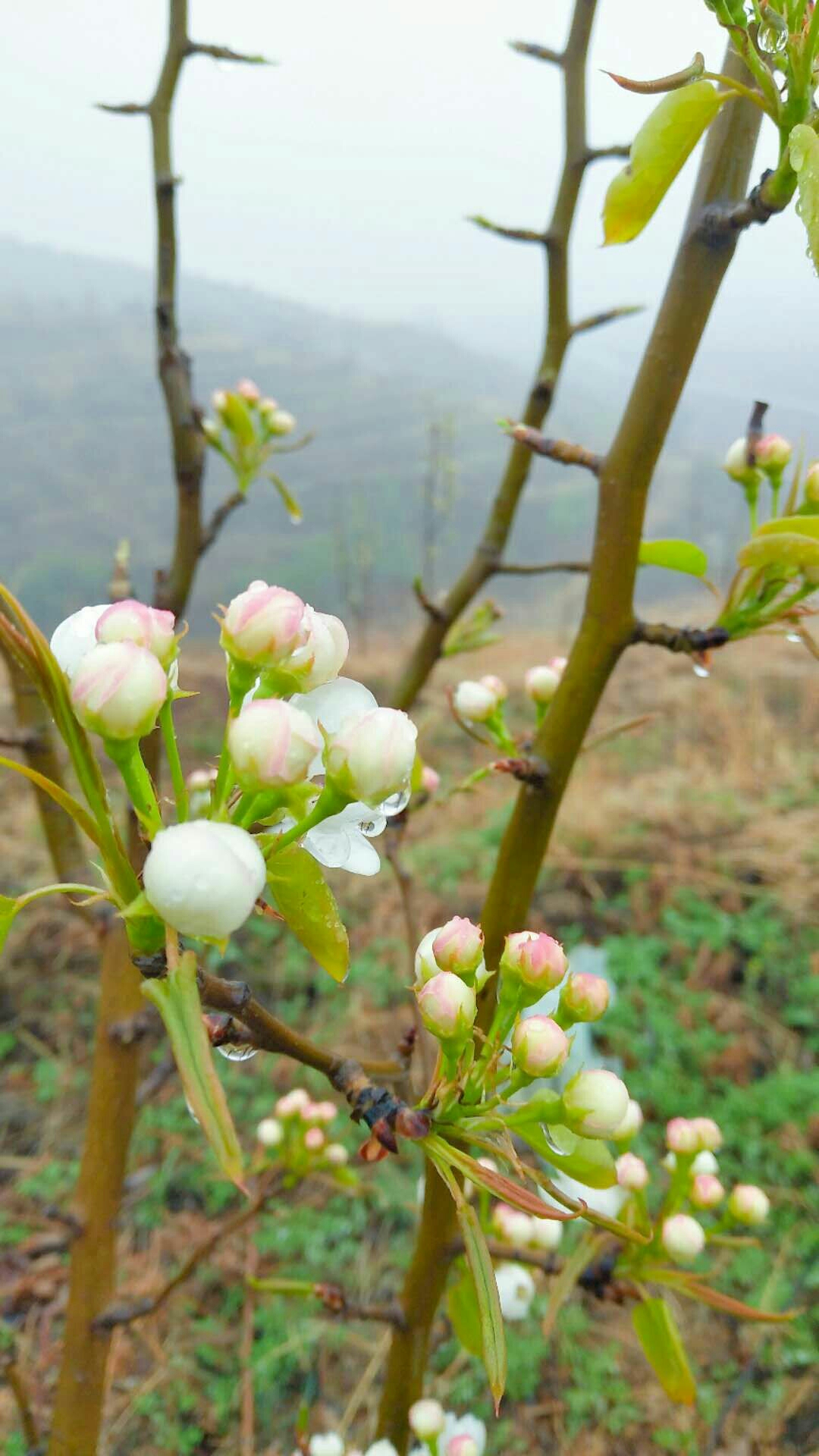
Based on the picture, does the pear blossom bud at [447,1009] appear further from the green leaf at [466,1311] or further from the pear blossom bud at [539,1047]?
the green leaf at [466,1311]

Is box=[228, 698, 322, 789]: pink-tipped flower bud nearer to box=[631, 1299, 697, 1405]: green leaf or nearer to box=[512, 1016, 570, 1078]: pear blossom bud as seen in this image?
box=[512, 1016, 570, 1078]: pear blossom bud

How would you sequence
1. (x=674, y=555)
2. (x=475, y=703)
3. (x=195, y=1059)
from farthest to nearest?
1. (x=475, y=703)
2. (x=674, y=555)
3. (x=195, y=1059)

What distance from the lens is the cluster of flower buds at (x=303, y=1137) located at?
3.28ft

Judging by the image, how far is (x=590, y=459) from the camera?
0.54 meters

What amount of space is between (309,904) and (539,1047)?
0.11 meters

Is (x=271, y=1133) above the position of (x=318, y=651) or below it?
below

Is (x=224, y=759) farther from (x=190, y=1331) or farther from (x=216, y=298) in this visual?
(x=216, y=298)

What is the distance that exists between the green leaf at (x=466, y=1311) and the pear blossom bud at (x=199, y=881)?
51cm

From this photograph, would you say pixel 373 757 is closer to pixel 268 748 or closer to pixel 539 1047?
pixel 268 748

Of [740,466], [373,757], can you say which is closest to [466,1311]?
[373,757]

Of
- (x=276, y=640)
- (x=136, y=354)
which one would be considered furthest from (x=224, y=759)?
(x=136, y=354)

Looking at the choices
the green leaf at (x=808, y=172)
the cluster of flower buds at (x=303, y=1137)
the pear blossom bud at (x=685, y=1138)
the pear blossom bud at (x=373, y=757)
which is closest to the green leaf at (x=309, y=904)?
the pear blossom bud at (x=373, y=757)

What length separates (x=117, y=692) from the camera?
0.29 m

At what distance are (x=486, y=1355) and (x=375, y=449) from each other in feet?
24.8
